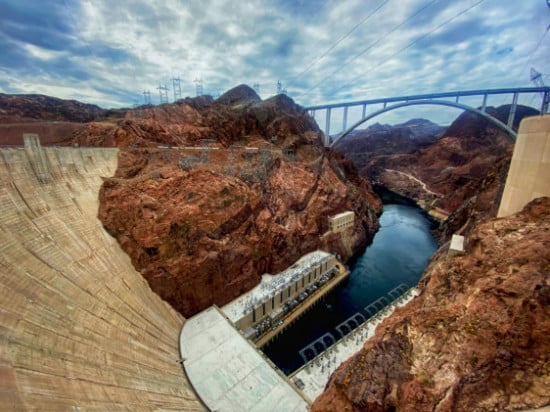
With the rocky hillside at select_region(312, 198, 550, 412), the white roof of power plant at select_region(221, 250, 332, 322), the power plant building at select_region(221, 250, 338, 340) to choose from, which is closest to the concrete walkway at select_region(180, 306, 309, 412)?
the white roof of power plant at select_region(221, 250, 332, 322)

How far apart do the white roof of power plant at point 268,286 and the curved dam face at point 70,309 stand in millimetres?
5949

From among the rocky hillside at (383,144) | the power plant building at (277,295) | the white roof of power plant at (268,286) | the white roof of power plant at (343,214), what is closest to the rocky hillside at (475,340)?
the power plant building at (277,295)

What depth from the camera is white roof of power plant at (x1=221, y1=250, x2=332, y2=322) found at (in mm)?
27203

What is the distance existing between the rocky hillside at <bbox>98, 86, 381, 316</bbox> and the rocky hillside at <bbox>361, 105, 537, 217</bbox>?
43.0 metres

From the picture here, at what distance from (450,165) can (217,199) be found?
351ft

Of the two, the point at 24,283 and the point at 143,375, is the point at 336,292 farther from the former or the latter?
the point at 24,283

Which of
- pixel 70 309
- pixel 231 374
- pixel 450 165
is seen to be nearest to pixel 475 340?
pixel 231 374

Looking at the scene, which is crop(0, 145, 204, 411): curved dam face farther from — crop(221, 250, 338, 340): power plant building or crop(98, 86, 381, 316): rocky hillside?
crop(221, 250, 338, 340): power plant building

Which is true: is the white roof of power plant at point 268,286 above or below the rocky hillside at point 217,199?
below

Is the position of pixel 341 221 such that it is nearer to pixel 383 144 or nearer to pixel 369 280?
pixel 369 280

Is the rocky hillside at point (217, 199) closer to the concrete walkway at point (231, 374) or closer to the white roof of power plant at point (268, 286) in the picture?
the white roof of power plant at point (268, 286)

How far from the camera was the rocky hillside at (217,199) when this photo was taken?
85.5ft

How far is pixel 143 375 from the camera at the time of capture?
17.6 metres

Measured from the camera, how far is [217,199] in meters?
29.9
